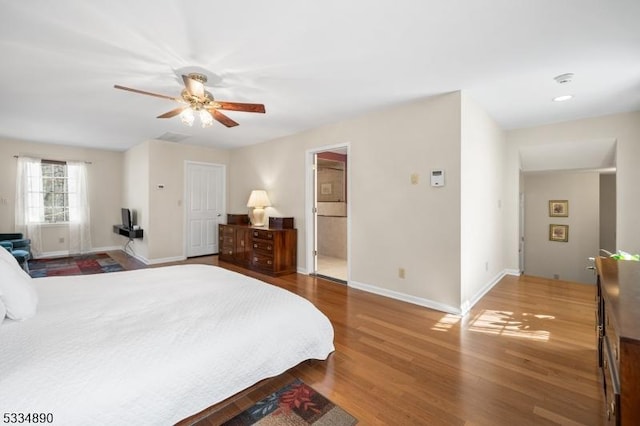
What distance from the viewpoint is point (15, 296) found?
1.51 m

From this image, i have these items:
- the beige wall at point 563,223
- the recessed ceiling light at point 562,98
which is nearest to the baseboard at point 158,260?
the recessed ceiling light at point 562,98

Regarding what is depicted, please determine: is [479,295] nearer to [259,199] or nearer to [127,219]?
[259,199]

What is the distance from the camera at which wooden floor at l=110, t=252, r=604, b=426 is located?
64.6 inches

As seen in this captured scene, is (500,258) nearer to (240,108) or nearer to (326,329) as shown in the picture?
(326,329)

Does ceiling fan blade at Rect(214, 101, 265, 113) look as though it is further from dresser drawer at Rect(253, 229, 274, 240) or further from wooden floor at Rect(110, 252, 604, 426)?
dresser drawer at Rect(253, 229, 274, 240)

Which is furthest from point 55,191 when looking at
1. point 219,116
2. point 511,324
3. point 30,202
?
point 511,324

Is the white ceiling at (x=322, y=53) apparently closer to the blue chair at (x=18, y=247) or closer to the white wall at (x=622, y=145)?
the white wall at (x=622, y=145)

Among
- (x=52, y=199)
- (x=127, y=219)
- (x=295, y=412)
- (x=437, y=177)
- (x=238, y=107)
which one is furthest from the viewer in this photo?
(x=52, y=199)

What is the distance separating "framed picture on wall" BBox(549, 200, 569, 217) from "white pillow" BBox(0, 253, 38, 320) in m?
8.44

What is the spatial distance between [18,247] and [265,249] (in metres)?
4.02

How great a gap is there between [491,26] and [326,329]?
2.43 metres

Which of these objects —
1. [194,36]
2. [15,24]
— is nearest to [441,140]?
[194,36]

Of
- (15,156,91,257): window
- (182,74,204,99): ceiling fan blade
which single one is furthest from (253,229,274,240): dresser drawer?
(15,156,91,257): window

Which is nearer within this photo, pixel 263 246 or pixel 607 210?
pixel 263 246
